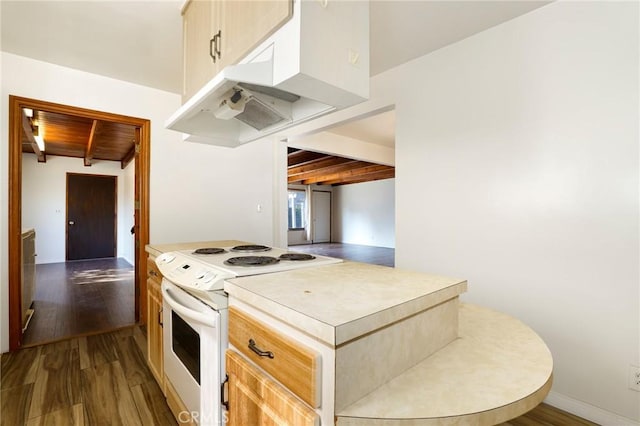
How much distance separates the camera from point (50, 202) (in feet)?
21.2

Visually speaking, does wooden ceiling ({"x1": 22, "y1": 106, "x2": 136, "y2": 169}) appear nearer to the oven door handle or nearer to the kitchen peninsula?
the oven door handle

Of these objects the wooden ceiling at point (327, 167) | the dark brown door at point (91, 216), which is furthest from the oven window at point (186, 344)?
the dark brown door at point (91, 216)

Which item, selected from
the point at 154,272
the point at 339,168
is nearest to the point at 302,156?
the point at 339,168

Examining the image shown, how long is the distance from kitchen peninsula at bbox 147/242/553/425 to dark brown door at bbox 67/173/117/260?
7.63 metres

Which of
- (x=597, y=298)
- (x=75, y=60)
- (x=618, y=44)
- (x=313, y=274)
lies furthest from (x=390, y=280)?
(x=75, y=60)

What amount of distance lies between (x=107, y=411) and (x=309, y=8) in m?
2.22

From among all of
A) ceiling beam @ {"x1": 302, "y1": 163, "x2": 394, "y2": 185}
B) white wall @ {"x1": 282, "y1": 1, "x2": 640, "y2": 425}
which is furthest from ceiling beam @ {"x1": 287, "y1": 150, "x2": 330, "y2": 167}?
white wall @ {"x1": 282, "y1": 1, "x2": 640, "y2": 425}

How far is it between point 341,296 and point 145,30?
2.27m

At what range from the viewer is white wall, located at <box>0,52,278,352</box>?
242 cm

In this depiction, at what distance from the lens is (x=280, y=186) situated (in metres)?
3.98

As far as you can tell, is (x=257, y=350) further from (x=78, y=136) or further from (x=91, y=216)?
(x=91, y=216)

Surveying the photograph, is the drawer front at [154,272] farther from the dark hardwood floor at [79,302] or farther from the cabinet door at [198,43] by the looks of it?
the dark hardwood floor at [79,302]

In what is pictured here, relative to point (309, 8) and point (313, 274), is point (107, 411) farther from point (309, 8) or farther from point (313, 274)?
point (309, 8)

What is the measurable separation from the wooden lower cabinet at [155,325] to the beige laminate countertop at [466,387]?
1.45 metres
